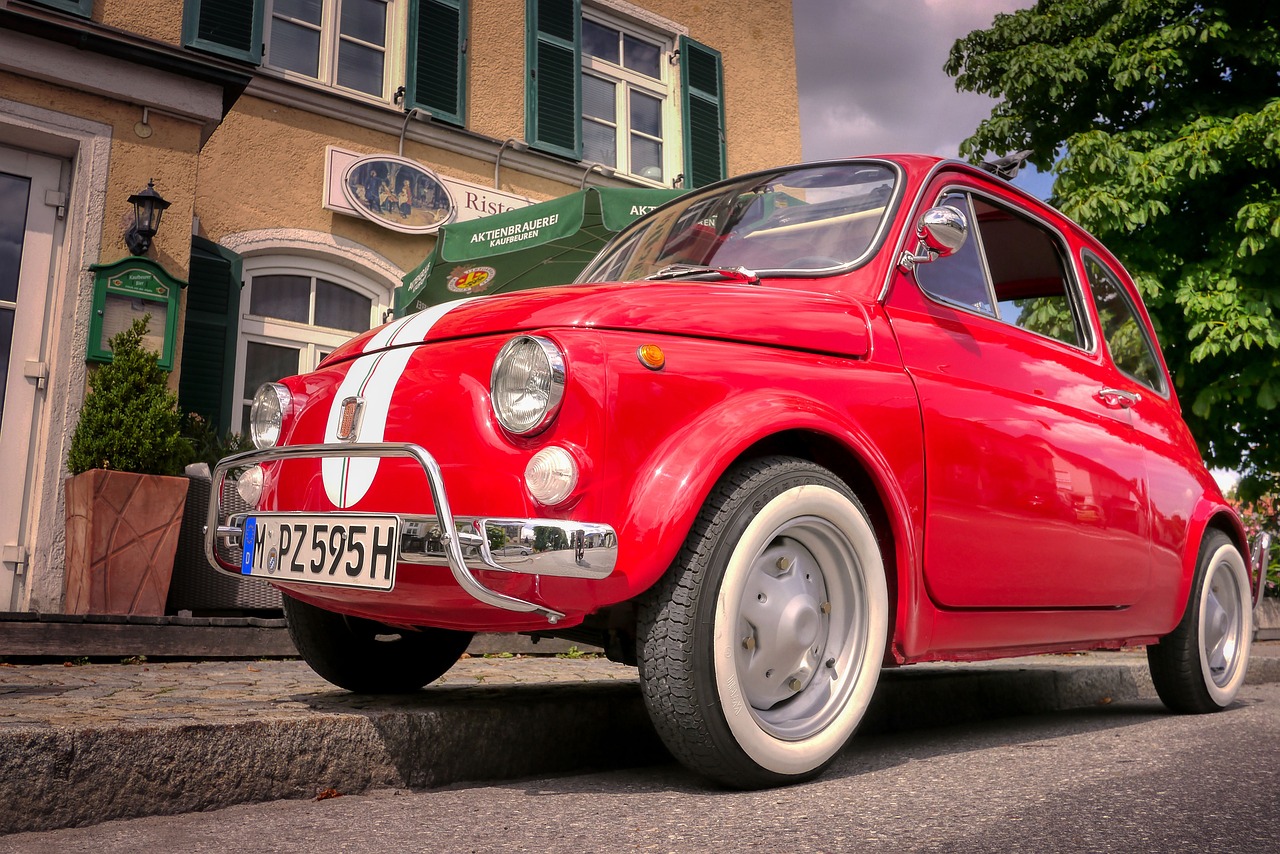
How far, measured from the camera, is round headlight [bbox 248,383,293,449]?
9.42ft

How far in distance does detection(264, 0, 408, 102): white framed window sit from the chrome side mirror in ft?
23.0

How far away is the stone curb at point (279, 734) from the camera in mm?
2045

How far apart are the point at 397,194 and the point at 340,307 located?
1.08m

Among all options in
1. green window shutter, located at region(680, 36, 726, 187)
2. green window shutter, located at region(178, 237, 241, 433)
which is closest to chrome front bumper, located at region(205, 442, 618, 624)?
green window shutter, located at region(178, 237, 241, 433)

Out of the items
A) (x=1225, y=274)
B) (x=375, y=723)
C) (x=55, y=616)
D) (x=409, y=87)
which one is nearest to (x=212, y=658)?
(x=55, y=616)

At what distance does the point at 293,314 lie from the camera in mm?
8586

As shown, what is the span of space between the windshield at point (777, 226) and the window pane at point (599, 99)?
24.3 feet

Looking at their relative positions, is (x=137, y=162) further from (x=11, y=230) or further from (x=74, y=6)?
(x=74, y=6)

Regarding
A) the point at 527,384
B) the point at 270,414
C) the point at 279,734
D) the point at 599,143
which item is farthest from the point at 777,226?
the point at 599,143

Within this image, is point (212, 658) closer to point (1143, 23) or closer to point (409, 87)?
point (409, 87)

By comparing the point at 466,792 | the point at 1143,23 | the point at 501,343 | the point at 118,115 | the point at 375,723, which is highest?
the point at 1143,23

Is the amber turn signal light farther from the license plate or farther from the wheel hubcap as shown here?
the wheel hubcap

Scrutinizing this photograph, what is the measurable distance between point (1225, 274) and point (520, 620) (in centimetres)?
1067

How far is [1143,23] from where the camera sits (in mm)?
12336
